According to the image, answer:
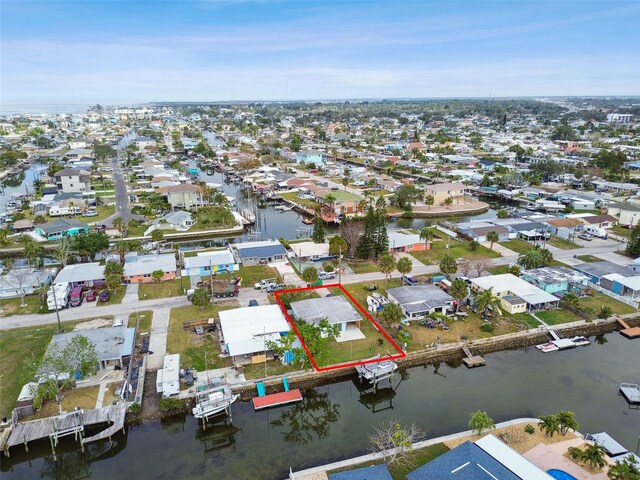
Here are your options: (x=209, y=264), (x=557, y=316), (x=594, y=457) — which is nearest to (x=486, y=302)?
(x=557, y=316)

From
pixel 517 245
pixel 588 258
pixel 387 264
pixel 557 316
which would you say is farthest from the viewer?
pixel 517 245

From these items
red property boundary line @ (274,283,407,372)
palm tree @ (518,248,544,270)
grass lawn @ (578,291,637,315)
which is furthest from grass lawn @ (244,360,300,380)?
palm tree @ (518,248,544,270)

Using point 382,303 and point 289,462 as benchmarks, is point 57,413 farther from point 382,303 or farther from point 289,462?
point 382,303

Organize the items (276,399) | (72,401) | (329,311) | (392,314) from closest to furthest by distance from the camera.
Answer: (72,401), (276,399), (392,314), (329,311)

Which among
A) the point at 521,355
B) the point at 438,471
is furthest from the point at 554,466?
the point at 521,355

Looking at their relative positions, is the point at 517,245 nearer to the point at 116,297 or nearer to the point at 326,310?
the point at 326,310

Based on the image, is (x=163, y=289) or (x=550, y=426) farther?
(x=163, y=289)

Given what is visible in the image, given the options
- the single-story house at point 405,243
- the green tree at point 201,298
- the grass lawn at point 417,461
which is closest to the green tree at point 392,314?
the grass lawn at point 417,461
